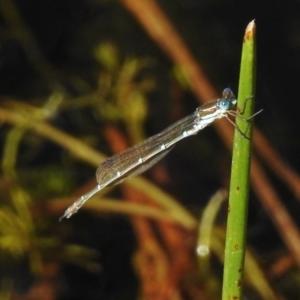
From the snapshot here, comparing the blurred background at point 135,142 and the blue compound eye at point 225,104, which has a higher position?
the blurred background at point 135,142

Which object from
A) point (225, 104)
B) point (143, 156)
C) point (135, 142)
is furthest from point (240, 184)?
point (135, 142)

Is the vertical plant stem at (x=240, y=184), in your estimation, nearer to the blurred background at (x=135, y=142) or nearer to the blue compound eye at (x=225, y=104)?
the blue compound eye at (x=225, y=104)

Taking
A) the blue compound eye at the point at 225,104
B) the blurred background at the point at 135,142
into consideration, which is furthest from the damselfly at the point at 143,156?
the blurred background at the point at 135,142

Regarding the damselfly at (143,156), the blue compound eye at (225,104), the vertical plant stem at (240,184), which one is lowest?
the vertical plant stem at (240,184)

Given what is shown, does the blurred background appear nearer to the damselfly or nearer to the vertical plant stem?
the damselfly

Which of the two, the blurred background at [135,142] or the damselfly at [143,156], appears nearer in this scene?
the damselfly at [143,156]

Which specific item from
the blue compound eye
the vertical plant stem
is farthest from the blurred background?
the vertical plant stem

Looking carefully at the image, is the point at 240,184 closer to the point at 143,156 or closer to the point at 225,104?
the point at 225,104

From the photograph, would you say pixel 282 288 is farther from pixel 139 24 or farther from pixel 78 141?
pixel 139 24
